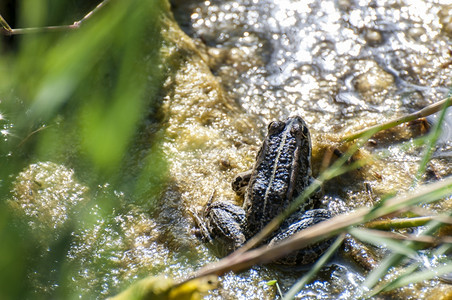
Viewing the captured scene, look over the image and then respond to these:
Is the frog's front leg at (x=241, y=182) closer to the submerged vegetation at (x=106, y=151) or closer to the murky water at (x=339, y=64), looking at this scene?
the submerged vegetation at (x=106, y=151)

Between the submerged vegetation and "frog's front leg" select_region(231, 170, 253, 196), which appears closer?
the submerged vegetation

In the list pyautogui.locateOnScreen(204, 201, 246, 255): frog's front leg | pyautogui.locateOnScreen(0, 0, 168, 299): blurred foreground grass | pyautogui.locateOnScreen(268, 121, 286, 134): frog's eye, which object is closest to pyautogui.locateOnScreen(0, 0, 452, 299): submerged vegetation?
pyautogui.locateOnScreen(0, 0, 168, 299): blurred foreground grass

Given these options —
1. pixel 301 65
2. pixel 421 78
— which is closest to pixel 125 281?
pixel 301 65

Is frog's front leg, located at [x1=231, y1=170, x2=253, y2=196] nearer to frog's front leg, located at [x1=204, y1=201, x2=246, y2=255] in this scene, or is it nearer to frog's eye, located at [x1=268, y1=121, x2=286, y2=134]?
frog's front leg, located at [x1=204, y1=201, x2=246, y2=255]

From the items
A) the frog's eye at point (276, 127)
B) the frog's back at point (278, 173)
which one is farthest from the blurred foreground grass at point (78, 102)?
the frog's eye at point (276, 127)

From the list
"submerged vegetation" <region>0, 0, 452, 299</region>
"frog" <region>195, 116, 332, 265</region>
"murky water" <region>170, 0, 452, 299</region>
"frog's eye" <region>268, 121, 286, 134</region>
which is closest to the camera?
"submerged vegetation" <region>0, 0, 452, 299</region>

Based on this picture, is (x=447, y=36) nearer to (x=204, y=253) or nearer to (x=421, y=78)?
(x=421, y=78)
